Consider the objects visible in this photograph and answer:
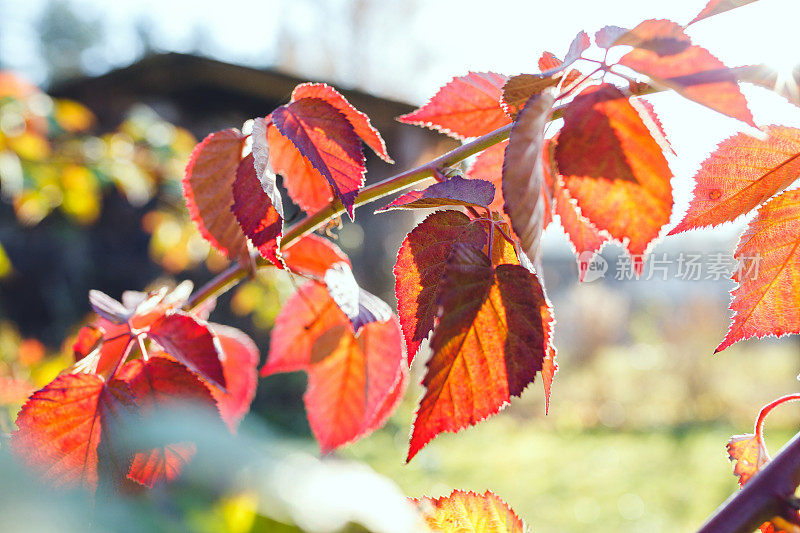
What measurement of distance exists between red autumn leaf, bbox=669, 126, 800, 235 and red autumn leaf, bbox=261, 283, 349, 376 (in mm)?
318

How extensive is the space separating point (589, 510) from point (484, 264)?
3.98 metres

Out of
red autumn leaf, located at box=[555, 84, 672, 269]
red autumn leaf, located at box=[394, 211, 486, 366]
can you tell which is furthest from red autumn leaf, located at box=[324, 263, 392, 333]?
red autumn leaf, located at box=[555, 84, 672, 269]

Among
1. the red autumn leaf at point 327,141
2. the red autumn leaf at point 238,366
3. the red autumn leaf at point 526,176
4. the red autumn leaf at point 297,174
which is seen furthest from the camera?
the red autumn leaf at point 238,366

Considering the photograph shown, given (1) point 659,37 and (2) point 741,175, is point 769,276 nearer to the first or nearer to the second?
(2) point 741,175

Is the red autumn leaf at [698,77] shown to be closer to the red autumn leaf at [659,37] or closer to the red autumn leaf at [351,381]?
the red autumn leaf at [659,37]

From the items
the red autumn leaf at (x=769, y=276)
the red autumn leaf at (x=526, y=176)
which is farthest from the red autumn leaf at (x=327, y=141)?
the red autumn leaf at (x=769, y=276)

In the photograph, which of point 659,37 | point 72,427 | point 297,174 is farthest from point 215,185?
point 659,37

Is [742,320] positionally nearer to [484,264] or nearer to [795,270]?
[795,270]

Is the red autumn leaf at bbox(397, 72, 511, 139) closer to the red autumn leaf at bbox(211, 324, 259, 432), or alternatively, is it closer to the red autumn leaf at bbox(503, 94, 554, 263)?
the red autumn leaf at bbox(503, 94, 554, 263)

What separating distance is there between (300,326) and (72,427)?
25 centimetres

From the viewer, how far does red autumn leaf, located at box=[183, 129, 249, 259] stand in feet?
1.32

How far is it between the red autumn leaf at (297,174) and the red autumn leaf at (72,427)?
7.2 inches

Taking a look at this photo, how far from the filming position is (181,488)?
16cm

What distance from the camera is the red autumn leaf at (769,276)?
337mm
